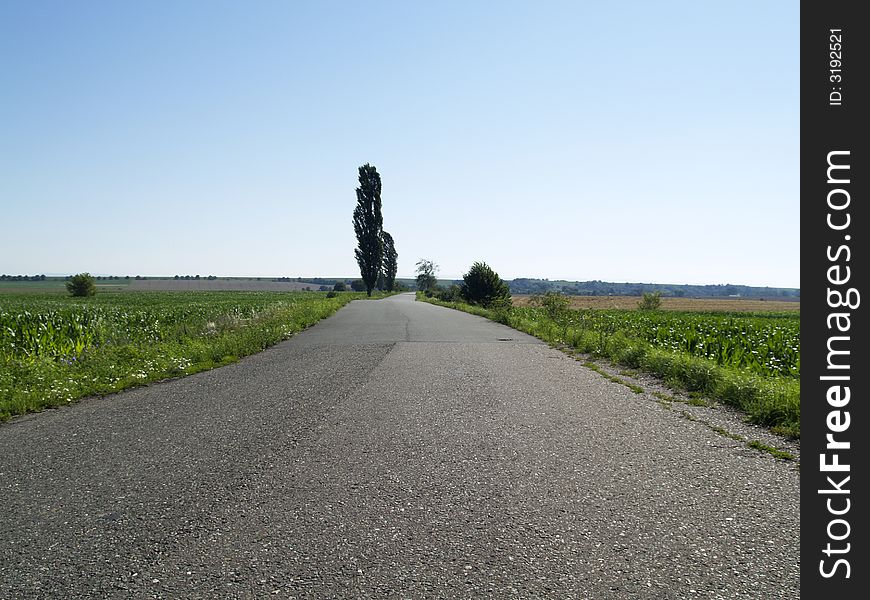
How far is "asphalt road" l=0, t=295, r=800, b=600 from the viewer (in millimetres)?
2639

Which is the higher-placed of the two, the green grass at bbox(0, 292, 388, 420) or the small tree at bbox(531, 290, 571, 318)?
the small tree at bbox(531, 290, 571, 318)

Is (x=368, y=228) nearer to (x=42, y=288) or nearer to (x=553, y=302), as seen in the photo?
(x=553, y=302)

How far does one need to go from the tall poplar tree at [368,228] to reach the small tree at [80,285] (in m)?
31.5

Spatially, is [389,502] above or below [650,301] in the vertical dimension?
above

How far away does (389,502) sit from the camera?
11.7 ft

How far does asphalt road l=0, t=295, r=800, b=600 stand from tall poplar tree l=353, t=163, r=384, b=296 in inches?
2070

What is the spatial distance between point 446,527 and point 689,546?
4.70 feet

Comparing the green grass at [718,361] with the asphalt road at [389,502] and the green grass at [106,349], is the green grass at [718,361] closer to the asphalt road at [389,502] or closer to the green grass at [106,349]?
the asphalt road at [389,502]

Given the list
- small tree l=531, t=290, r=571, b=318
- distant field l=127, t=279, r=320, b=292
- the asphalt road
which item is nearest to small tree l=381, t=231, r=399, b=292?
distant field l=127, t=279, r=320, b=292

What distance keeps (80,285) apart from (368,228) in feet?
111

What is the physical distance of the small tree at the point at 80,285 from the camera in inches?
2292

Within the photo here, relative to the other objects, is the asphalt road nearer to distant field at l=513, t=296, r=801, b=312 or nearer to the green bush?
distant field at l=513, t=296, r=801, b=312

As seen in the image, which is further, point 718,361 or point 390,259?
point 390,259
